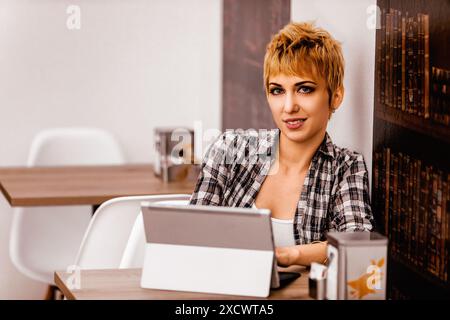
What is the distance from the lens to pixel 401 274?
1.92m

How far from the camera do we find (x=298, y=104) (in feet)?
6.44

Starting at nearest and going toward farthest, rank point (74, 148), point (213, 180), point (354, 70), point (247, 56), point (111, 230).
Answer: point (213, 180), point (354, 70), point (111, 230), point (247, 56), point (74, 148)

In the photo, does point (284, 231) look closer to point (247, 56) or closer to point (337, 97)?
point (337, 97)

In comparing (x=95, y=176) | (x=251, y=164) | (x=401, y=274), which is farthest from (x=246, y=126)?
(x=401, y=274)

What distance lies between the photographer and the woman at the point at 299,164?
1.96 m

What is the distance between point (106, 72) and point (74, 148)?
413 millimetres

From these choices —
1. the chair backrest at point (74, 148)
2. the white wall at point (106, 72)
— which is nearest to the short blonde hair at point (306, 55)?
the chair backrest at point (74, 148)

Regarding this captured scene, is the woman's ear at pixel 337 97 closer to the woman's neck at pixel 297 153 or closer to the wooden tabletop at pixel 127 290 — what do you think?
the woman's neck at pixel 297 153

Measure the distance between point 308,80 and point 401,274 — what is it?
45 centimetres

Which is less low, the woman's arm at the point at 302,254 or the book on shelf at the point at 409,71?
the book on shelf at the point at 409,71

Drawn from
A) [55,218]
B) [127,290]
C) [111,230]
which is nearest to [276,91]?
[127,290]

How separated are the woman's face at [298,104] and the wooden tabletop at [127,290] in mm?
309

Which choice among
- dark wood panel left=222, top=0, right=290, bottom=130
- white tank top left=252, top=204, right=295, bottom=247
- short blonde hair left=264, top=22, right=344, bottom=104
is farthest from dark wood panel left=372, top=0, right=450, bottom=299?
dark wood panel left=222, top=0, right=290, bottom=130

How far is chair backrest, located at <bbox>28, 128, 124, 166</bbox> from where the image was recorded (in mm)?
3506
